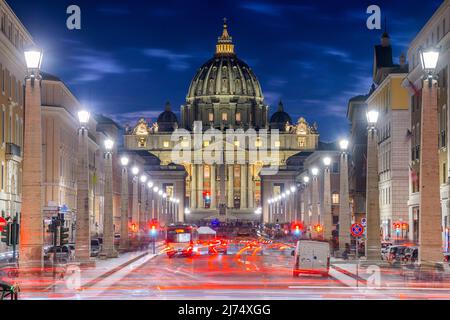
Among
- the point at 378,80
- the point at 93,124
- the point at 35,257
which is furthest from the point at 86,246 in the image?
the point at 93,124

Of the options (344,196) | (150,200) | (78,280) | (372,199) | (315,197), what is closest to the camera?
(78,280)

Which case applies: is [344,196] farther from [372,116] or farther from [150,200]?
[150,200]

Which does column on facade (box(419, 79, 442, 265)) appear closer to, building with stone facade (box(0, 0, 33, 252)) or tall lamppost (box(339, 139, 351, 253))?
tall lamppost (box(339, 139, 351, 253))

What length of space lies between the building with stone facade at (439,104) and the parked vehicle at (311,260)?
16666 millimetres

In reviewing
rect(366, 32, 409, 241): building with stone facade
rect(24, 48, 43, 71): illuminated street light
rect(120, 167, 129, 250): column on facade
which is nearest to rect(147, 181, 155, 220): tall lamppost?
rect(366, 32, 409, 241): building with stone facade

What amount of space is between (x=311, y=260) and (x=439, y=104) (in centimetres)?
2849

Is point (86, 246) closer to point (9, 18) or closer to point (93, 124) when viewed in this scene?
point (9, 18)

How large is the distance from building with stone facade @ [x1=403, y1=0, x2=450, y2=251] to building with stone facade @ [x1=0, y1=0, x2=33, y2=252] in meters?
27.4

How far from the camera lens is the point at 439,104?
7100cm

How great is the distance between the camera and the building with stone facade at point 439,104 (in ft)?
223

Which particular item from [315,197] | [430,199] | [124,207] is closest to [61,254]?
[124,207]

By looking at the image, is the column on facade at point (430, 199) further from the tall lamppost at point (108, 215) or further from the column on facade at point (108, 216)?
the column on facade at point (108, 216)

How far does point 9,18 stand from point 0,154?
9208 mm

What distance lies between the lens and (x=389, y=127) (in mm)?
98438
